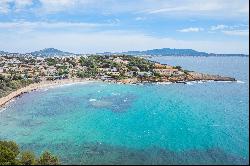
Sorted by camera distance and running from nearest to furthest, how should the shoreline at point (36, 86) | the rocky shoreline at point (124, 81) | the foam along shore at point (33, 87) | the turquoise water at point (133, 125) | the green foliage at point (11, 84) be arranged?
the turquoise water at point (133, 125) < the shoreline at point (36, 86) < the foam along shore at point (33, 87) < the green foliage at point (11, 84) < the rocky shoreline at point (124, 81)

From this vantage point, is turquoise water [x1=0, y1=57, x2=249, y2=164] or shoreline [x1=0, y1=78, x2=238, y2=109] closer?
turquoise water [x1=0, y1=57, x2=249, y2=164]

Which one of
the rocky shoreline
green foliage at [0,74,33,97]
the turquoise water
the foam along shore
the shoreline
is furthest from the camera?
the rocky shoreline

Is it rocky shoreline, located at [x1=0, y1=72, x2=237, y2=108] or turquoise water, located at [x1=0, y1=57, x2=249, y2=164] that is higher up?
rocky shoreline, located at [x1=0, y1=72, x2=237, y2=108]

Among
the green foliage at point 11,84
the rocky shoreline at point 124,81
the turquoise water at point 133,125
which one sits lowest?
the turquoise water at point 133,125

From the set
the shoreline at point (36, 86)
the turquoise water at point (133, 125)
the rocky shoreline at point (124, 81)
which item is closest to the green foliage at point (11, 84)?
the shoreline at point (36, 86)

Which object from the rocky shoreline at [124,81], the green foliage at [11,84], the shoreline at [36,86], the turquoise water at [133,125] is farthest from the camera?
the rocky shoreline at [124,81]

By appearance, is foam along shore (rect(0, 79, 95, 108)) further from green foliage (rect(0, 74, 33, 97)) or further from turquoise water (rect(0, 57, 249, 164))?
turquoise water (rect(0, 57, 249, 164))

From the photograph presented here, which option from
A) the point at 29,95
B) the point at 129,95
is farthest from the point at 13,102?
the point at 129,95

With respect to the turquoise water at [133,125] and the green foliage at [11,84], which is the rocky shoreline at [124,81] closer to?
the green foliage at [11,84]

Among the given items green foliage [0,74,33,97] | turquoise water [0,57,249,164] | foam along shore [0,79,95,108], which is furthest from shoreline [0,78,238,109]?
turquoise water [0,57,249,164]
